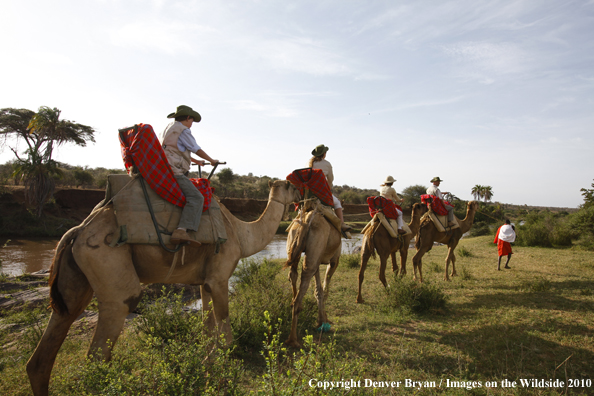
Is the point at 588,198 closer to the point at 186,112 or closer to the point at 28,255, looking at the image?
the point at 186,112

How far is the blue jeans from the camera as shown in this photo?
3.67 m

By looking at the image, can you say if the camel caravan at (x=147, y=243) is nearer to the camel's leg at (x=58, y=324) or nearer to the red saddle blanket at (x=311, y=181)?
the camel's leg at (x=58, y=324)

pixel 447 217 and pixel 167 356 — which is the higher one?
pixel 447 217

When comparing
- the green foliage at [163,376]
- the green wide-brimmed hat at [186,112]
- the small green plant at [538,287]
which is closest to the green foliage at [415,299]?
the small green plant at [538,287]

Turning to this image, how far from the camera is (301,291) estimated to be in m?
5.35

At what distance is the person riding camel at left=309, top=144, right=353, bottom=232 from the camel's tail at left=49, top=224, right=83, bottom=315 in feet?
13.5

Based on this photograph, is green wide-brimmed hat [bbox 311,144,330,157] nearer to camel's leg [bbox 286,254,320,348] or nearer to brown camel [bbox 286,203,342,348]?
brown camel [bbox 286,203,342,348]

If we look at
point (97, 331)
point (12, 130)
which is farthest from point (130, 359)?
point (12, 130)

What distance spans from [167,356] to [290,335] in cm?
281

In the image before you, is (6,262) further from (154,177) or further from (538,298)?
(538,298)

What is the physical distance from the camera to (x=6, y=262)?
16438 mm

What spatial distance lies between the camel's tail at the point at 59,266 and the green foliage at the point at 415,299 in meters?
6.09

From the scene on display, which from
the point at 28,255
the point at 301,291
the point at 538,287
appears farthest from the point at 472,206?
the point at 28,255

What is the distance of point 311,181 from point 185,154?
239 centimetres
